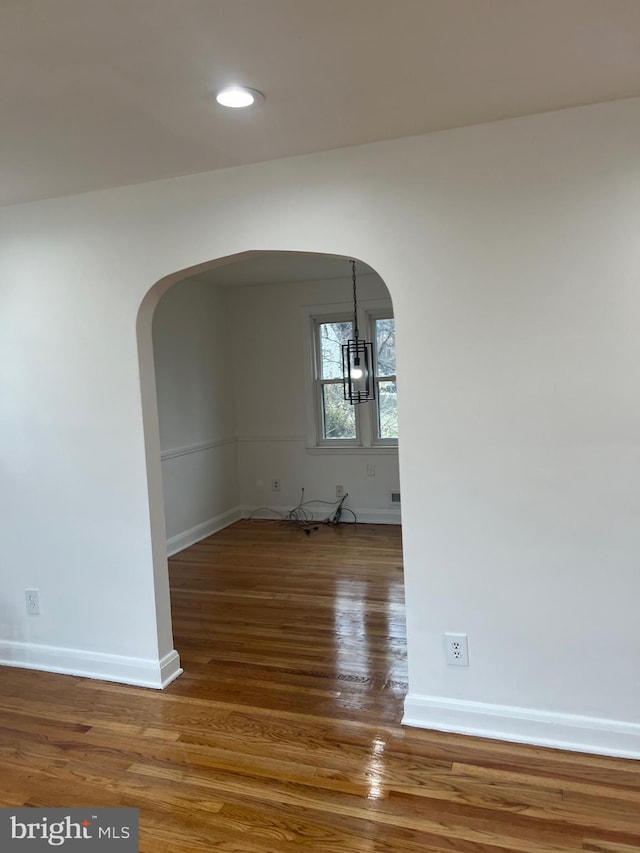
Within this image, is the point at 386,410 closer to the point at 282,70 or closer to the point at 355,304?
the point at 355,304

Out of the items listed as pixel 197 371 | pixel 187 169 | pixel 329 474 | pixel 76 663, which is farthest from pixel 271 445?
pixel 187 169

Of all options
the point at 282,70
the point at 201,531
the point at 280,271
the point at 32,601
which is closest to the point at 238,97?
the point at 282,70

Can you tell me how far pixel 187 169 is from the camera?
2541mm

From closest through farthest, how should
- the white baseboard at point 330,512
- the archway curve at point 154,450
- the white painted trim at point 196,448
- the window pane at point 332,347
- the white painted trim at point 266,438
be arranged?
the archway curve at point 154,450 → the white painted trim at point 196,448 → the white baseboard at point 330,512 → the window pane at point 332,347 → the white painted trim at point 266,438

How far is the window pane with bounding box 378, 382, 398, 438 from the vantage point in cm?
584

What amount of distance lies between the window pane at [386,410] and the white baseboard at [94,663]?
3388 mm

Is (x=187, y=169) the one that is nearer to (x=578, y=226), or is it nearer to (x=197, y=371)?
(x=578, y=226)

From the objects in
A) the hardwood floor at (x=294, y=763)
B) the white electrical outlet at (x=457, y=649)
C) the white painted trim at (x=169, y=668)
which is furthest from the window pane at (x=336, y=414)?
the white electrical outlet at (x=457, y=649)

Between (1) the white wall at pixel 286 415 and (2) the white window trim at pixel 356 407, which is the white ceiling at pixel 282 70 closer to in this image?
(2) the white window trim at pixel 356 407

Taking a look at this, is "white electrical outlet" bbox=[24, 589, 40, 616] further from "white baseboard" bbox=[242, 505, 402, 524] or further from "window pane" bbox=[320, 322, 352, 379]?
"window pane" bbox=[320, 322, 352, 379]

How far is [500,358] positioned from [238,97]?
51.6 inches

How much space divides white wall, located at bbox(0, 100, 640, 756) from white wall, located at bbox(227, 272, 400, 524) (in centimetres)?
327

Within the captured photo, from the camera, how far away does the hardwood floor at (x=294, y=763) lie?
6.18 ft

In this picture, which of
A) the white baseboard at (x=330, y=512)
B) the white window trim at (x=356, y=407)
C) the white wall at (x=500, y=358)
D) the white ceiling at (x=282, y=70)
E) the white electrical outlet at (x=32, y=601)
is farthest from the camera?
the white baseboard at (x=330, y=512)
